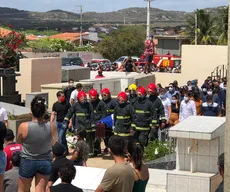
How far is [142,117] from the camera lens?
567 inches

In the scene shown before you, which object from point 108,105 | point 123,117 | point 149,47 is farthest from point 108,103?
point 149,47

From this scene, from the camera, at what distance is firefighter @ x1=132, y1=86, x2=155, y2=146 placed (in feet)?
47.3

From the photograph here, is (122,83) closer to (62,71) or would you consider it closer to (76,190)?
(62,71)

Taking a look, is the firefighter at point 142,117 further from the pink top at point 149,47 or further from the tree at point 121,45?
the tree at point 121,45

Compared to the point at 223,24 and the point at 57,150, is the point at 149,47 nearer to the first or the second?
the point at 57,150

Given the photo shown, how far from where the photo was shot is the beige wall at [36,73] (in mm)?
25766

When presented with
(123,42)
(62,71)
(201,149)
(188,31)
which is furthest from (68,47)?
(201,149)

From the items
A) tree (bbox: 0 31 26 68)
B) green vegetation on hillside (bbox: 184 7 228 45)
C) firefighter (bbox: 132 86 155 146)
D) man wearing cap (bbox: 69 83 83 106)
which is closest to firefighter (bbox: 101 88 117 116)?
firefighter (bbox: 132 86 155 146)

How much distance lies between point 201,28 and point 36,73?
173 ft

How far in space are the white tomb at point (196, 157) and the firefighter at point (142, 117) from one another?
4.23 metres

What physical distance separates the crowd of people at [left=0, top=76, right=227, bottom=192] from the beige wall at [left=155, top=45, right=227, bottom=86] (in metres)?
7.48

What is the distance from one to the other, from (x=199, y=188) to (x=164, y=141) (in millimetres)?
4912

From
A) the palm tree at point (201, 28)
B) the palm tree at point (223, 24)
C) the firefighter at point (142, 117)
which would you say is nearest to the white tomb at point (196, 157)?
the firefighter at point (142, 117)

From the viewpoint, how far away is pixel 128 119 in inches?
569
